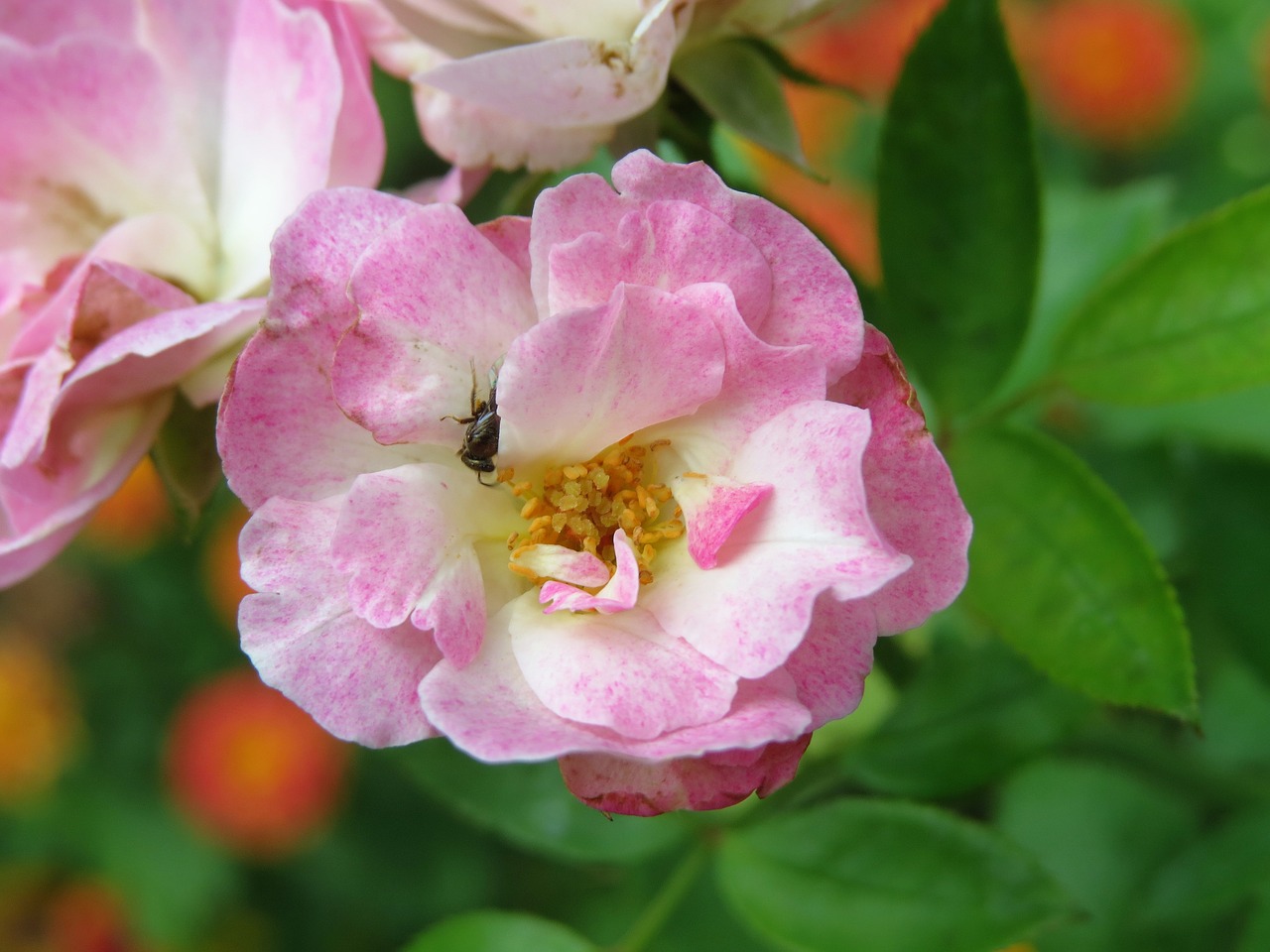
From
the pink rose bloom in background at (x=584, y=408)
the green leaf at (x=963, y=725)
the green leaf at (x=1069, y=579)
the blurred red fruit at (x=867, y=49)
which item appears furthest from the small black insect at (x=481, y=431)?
the blurred red fruit at (x=867, y=49)

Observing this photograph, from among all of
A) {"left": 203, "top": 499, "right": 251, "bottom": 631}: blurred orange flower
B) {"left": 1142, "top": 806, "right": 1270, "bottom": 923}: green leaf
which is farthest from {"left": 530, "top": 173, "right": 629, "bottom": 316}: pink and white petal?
{"left": 203, "top": 499, "right": 251, "bottom": 631}: blurred orange flower

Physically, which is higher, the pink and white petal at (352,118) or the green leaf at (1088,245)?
the pink and white petal at (352,118)

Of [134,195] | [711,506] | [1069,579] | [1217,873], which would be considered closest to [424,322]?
[711,506]

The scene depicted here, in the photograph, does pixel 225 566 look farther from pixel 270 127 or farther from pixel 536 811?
pixel 270 127

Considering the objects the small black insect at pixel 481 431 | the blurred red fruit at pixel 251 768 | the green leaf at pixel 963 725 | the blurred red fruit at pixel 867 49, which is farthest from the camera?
the blurred red fruit at pixel 867 49

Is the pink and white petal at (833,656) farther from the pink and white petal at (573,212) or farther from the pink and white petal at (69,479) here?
the pink and white petal at (69,479)

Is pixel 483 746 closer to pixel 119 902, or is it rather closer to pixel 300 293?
pixel 300 293
